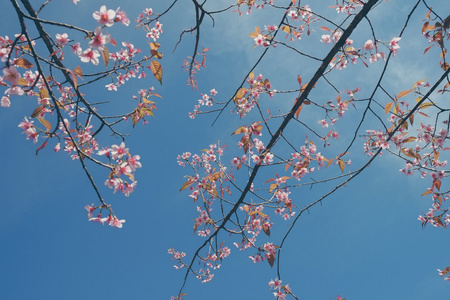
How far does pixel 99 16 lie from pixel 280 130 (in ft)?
4.96

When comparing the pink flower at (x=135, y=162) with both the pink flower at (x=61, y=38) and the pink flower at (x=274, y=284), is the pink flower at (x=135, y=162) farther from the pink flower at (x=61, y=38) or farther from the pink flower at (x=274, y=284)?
the pink flower at (x=274, y=284)

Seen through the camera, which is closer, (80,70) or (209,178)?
(80,70)

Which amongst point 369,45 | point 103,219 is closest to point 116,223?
point 103,219

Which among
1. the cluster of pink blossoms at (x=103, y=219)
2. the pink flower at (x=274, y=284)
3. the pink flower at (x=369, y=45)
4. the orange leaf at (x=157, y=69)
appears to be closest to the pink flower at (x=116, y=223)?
the cluster of pink blossoms at (x=103, y=219)

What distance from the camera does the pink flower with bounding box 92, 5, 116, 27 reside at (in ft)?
5.56

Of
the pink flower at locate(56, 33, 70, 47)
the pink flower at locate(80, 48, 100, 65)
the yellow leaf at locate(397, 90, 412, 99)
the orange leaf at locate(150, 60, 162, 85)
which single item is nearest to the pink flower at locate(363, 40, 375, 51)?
the yellow leaf at locate(397, 90, 412, 99)

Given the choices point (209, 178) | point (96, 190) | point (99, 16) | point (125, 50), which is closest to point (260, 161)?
point (209, 178)

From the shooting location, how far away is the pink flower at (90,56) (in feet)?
5.75

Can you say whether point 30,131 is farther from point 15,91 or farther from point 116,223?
point 116,223

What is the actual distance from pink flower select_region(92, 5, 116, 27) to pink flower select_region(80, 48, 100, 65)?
0.18 m

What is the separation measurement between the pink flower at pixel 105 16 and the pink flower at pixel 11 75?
0.55 metres

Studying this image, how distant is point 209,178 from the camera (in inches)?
128

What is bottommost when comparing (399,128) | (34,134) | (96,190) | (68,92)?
(96,190)

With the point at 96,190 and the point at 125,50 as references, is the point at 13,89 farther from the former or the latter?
the point at 125,50
